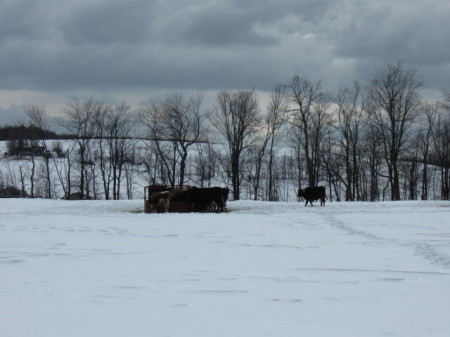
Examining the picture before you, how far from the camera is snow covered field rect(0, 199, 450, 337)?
4551mm

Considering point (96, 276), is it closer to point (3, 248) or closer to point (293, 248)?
point (3, 248)

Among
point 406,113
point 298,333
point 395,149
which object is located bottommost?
point 298,333

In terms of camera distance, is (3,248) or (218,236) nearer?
(3,248)

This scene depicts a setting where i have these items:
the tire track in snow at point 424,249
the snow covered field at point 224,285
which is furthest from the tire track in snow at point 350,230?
the snow covered field at point 224,285

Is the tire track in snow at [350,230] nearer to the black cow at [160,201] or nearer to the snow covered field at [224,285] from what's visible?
the snow covered field at [224,285]

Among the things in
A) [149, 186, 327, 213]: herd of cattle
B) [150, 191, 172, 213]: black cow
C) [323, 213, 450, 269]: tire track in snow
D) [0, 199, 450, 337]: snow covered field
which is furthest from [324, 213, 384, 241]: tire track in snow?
[150, 191, 172, 213]: black cow

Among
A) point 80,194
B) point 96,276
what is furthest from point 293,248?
point 80,194

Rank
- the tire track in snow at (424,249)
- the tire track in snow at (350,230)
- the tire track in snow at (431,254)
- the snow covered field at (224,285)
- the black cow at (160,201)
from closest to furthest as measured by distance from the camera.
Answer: the snow covered field at (224,285), the tire track in snow at (431,254), the tire track in snow at (424,249), the tire track in snow at (350,230), the black cow at (160,201)

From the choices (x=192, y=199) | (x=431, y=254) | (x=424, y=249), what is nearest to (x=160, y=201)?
(x=192, y=199)

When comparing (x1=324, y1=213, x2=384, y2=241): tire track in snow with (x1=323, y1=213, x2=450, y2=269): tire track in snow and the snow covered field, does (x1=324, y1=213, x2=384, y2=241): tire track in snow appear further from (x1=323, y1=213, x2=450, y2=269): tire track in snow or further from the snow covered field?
the snow covered field

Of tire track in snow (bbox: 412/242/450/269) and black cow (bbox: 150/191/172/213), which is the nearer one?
tire track in snow (bbox: 412/242/450/269)

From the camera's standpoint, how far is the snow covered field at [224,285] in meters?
4.55

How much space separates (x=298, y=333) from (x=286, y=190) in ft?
206

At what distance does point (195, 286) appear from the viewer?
20.1 ft
